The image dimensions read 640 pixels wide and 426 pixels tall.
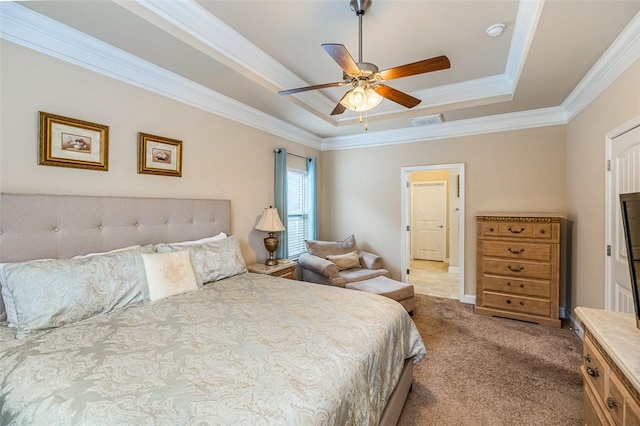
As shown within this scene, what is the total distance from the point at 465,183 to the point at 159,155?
3.91m

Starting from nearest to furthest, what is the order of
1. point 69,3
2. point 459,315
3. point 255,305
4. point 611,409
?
point 611,409, point 69,3, point 255,305, point 459,315

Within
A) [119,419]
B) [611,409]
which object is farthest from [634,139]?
[119,419]

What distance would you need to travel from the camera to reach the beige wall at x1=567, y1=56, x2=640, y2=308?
2186mm

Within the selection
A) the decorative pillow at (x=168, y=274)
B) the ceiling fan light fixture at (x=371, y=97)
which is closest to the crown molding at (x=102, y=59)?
the decorative pillow at (x=168, y=274)

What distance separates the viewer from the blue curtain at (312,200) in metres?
4.66

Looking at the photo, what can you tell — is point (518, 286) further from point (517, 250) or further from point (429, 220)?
point (429, 220)

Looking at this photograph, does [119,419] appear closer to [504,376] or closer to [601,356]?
[601,356]

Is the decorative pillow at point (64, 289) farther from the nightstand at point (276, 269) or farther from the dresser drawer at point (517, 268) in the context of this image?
the dresser drawer at point (517, 268)

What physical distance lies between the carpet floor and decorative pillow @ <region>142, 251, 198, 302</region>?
1820 mm

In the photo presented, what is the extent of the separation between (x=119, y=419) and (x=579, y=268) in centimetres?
420

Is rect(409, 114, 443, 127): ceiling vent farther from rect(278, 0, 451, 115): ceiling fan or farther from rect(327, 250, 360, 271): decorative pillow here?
rect(327, 250, 360, 271): decorative pillow

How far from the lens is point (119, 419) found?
88cm

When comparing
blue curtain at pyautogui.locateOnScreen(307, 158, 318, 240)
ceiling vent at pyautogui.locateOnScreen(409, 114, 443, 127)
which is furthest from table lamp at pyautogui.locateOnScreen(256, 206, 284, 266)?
ceiling vent at pyautogui.locateOnScreen(409, 114, 443, 127)

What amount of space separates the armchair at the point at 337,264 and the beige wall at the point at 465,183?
22.1 inches
